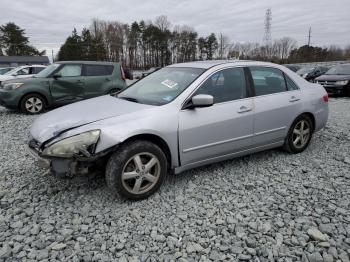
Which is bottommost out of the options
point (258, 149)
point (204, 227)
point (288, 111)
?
point (204, 227)

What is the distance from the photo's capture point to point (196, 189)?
3656 mm

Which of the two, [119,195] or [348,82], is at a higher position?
[348,82]

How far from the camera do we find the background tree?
67375 mm

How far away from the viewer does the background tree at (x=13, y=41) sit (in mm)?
67375

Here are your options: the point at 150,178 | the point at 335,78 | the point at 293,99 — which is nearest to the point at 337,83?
the point at 335,78

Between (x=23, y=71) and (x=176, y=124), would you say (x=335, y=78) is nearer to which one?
(x=176, y=124)

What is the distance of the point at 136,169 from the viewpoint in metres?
3.25

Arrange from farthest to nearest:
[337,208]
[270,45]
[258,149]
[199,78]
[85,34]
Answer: [270,45] < [85,34] < [258,149] < [199,78] < [337,208]

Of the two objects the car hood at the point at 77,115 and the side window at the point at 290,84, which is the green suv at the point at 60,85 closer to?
the car hood at the point at 77,115

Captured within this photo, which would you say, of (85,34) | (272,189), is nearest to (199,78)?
(272,189)

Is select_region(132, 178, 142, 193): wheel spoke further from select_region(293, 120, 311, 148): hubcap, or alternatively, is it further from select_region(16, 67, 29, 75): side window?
select_region(16, 67, 29, 75): side window

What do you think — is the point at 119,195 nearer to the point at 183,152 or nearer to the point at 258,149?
the point at 183,152

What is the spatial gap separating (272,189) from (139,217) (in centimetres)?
168

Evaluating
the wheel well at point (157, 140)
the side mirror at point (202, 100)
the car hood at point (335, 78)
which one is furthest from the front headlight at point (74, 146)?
the car hood at point (335, 78)
